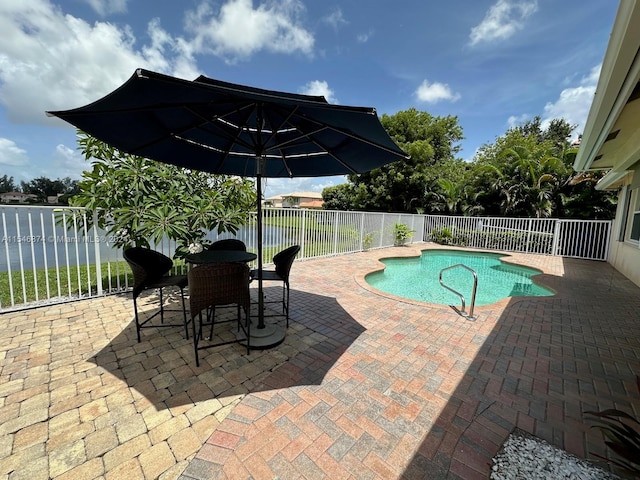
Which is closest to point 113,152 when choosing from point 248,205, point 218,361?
point 248,205

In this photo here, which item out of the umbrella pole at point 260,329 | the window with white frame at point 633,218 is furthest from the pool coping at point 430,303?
the umbrella pole at point 260,329

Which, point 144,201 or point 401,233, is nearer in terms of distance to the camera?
point 144,201

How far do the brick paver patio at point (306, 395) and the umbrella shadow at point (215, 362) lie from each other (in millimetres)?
16

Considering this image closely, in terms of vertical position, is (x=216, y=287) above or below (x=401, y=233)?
above

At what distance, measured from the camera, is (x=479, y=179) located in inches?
619

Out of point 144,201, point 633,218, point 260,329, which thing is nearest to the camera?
point 260,329

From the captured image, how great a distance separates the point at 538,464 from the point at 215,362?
2736mm

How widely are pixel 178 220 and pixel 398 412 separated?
3975mm

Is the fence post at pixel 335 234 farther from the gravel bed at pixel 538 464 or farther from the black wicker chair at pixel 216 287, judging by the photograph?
the gravel bed at pixel 538 464

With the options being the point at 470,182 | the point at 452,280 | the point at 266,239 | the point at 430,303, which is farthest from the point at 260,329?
the point at 470,182

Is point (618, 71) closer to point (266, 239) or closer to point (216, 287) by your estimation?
point (216, 287)

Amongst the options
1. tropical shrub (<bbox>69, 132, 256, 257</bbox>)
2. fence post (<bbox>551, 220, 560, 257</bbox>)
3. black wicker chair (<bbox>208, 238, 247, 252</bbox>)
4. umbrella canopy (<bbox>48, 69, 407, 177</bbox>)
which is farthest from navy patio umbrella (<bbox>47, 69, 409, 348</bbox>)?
fence post (<bbox>551, 220, 560, 257</bbox>)

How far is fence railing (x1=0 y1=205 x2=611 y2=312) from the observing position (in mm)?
3846

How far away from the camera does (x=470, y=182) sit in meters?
16.5
